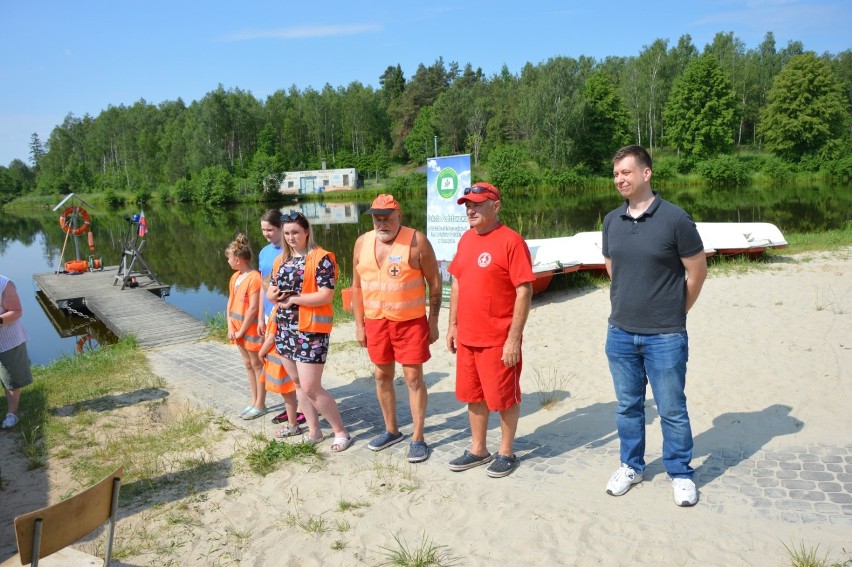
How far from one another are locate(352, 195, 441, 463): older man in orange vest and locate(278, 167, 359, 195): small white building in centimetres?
5862

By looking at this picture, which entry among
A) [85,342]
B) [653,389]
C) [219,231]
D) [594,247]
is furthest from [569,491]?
[219,231]

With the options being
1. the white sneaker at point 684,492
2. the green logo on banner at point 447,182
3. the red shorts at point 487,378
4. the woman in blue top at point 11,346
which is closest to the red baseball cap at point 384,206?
the red shorts at point 487,378

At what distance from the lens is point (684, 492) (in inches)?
138

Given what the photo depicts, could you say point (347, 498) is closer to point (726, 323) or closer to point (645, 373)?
point (645, 373)

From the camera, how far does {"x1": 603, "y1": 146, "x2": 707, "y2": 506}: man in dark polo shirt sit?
3342mm

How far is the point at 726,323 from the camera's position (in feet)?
25.5

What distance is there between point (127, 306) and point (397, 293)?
38.0 feet

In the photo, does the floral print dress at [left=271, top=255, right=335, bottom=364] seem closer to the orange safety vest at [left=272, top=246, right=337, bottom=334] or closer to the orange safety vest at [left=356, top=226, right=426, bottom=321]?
the orange safety vest at [left=272, top=246, right=337, bottom=334]

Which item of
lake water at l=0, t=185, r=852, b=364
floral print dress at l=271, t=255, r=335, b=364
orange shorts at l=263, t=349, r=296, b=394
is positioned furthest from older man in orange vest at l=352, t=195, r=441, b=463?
lake water at l=0, t=185, r=852, b=364

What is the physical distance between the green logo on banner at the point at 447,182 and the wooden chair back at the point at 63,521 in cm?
710

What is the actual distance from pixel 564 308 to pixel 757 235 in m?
5.61

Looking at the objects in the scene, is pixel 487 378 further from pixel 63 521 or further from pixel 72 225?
pixel 72 225

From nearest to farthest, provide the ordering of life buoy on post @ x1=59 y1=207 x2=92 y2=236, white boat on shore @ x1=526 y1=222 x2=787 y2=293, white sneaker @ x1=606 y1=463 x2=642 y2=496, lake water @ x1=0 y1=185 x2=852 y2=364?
white sneaker @ x1=606 y1=463 x2=642 y2=496
white boat on shore @ x1=526 y1=222 x2=787 y2=293
lake water @ x1=0 y1=185 x2=852 y2=364
life buoy on post @ x1=59 y1=207 x2=92 y2=236

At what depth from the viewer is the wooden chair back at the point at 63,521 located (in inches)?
88.3
